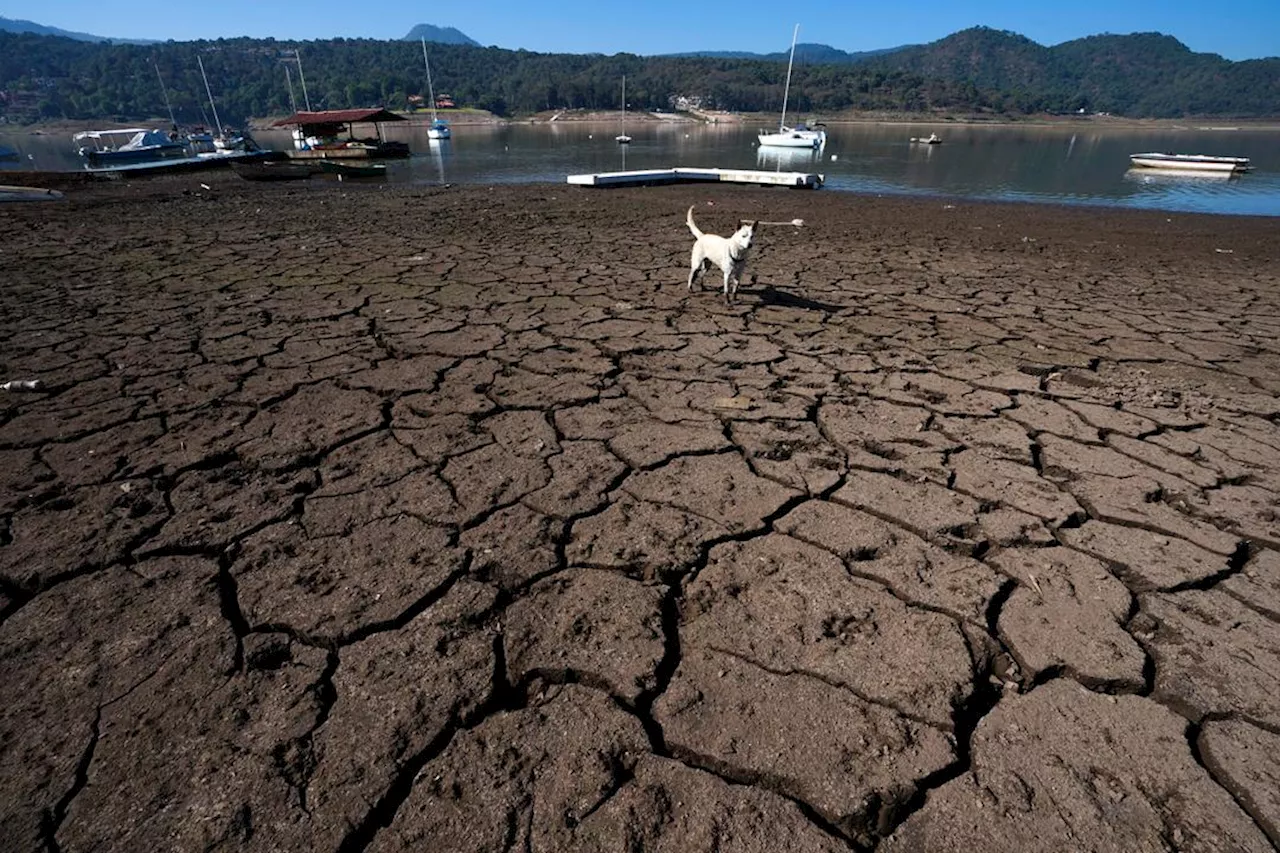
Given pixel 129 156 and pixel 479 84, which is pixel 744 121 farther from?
pixel 129 156

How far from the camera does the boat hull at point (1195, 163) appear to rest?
23.1 metres

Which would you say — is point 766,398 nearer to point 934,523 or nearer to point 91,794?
point 934,523

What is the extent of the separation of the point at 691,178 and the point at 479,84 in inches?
4853

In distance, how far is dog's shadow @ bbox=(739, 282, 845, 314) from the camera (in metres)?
4.93

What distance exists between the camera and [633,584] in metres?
1.95

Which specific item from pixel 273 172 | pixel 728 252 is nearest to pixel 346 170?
pixel 273 172

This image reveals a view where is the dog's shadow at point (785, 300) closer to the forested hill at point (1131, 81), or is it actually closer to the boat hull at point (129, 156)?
the boat hull at point (129, 156)

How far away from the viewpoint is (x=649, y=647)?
172 cm

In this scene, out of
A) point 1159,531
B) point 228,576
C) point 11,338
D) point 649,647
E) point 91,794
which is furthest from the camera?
point 11,338

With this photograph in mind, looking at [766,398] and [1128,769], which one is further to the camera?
[766,398]

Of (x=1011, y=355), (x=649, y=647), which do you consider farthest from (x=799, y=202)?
(x=649, y=647)

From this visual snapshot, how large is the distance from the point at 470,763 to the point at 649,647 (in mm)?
566

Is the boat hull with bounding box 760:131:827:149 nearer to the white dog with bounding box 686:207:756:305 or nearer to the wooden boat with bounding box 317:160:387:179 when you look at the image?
the wooden boat with bounding box 317:160:387:179

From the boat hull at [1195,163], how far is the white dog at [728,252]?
3021 centimetres
